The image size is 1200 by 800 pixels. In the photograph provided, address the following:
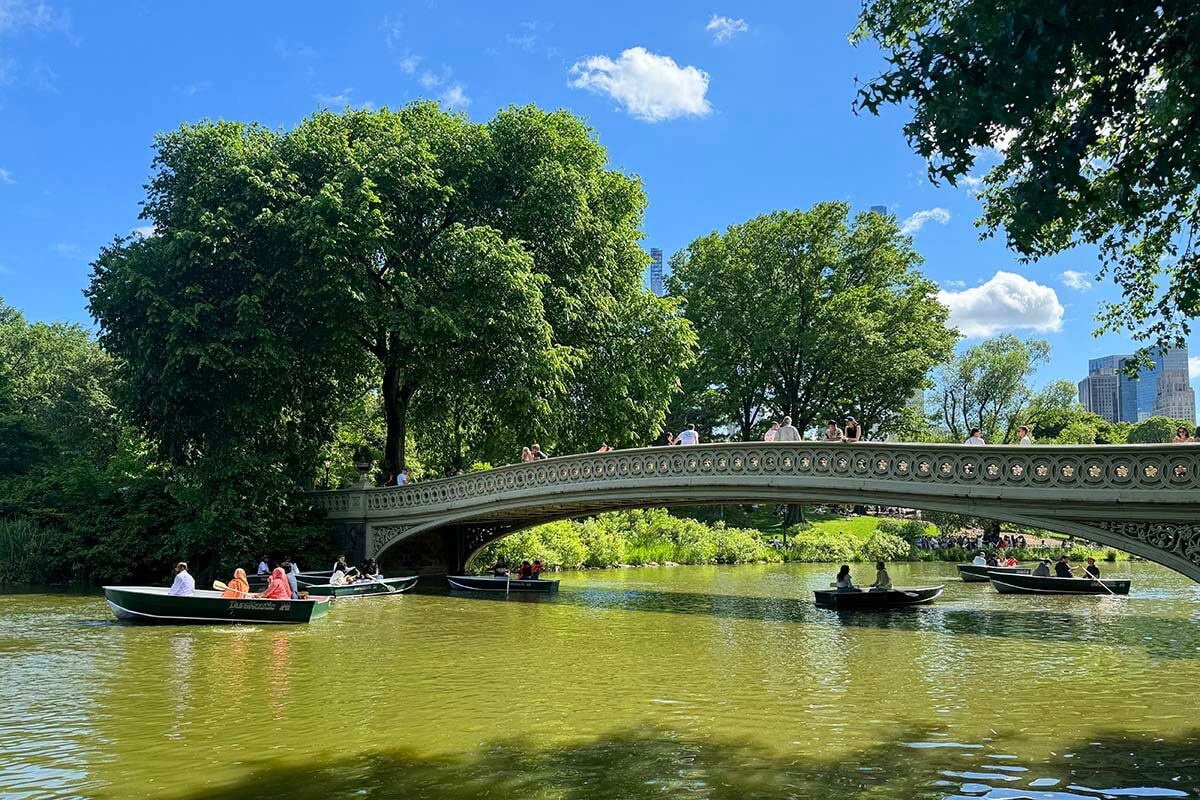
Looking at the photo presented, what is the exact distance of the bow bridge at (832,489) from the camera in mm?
14086

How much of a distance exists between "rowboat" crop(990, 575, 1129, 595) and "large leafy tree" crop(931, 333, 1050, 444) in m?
33.7

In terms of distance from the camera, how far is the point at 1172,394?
179250 millimetres

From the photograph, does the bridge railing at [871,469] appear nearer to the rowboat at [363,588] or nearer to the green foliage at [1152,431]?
the rowboat at [363,588]

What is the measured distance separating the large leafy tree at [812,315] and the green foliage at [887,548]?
6072 mm

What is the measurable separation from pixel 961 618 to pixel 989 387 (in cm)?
4217

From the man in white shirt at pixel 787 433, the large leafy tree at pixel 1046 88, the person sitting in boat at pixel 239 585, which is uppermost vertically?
the large leafy tree at pixel 1046 88

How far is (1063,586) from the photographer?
2378 centimetres

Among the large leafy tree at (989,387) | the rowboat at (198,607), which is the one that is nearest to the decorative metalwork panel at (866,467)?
the rowboat at (198,607)

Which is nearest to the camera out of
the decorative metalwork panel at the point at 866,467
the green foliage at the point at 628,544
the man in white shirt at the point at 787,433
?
the decorative metalwork panel at the point at 866,467

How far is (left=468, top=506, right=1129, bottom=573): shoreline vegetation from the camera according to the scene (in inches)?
1350

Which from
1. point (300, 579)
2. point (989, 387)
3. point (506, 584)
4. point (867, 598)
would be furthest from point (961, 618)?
point (989, 387)

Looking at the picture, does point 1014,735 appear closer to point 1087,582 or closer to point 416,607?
point 416,607

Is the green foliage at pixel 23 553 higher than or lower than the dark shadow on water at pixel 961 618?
higher

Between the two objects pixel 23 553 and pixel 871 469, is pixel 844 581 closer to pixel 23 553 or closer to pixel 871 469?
pixel 871 469
